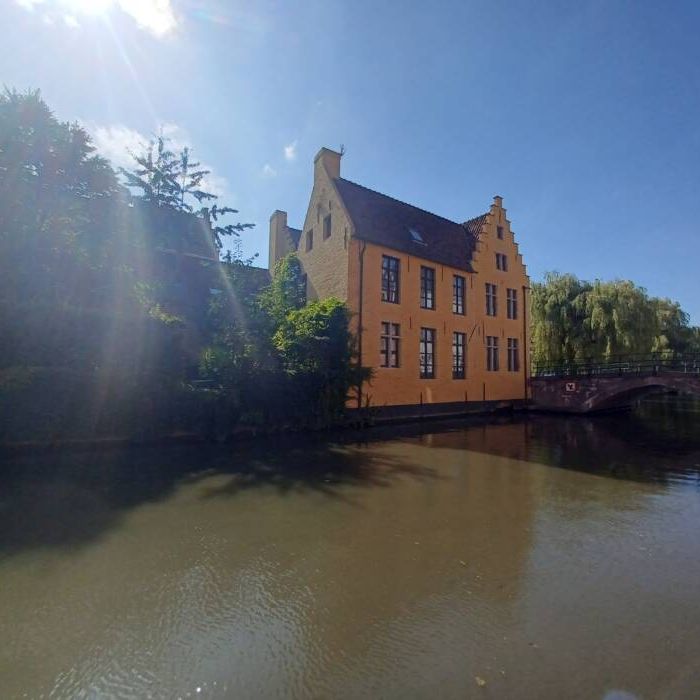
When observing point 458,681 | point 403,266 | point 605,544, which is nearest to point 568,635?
point 458,681

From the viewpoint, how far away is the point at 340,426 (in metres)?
15.0

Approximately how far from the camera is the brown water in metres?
2.60

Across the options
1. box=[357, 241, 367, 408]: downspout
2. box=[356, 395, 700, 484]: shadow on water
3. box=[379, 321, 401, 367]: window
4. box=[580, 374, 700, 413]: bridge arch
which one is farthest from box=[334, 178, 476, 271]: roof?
box=[580, 374, 700, 413]: bridge arch

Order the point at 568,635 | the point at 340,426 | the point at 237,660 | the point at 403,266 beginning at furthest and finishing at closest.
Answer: the point at 403,266 → the point at 340,426 → the point at 568,635 → the point at 237,660

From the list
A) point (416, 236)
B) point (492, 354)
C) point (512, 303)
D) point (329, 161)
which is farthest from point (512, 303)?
point (329, 161)

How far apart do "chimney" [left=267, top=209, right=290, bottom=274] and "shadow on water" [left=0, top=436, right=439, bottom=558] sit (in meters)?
15.0

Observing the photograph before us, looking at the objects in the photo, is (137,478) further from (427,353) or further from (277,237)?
(277,237)

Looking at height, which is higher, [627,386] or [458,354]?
[458,354]

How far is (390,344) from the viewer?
17.7 meters

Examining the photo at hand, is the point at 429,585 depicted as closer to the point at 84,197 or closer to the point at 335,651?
the point at 335,651

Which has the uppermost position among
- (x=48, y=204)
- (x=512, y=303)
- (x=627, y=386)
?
(x=48, y=204)

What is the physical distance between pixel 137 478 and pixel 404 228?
52.6 feet

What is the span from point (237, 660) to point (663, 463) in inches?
423

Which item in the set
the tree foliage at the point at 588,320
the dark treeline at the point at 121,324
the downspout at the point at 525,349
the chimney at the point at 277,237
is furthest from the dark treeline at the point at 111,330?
the tree foliage at the point at 588,320
